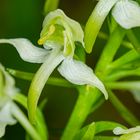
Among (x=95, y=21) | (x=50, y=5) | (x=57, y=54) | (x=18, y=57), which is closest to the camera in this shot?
(x=95, y=21)

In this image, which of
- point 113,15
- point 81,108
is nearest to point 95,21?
point 113,15

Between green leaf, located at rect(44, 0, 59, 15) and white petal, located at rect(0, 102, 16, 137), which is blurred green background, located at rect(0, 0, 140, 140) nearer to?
white petal, located at rect(0, 102, 16, 137)

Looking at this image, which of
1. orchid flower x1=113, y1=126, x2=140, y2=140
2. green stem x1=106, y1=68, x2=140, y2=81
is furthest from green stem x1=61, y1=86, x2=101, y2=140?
orchid flower x1=113, y1=126, x2=140, y2=140

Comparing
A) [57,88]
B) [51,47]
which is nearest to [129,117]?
[51,47]

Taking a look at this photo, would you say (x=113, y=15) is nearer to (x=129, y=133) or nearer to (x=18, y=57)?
(x=129, y=133)

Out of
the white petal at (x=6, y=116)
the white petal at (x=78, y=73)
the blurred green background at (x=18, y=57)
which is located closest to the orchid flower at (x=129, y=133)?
the white petal at (x=78, y=73)

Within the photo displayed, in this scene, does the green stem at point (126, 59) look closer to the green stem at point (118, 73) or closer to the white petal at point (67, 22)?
the green stem at point (118, 73)
